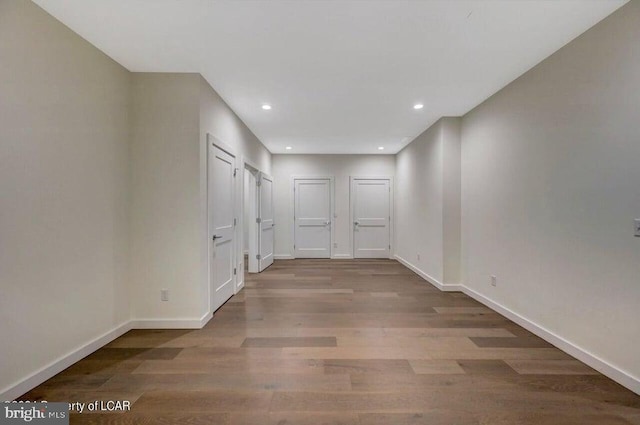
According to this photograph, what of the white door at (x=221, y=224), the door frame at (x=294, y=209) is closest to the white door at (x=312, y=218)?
the door frame at (x=294, y=209)

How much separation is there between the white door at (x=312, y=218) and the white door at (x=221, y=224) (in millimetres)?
2946

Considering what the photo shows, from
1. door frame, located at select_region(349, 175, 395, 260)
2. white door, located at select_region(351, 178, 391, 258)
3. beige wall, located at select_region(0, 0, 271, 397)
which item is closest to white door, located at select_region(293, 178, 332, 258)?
door frame, located at select_region(349, 175, 395, 260)

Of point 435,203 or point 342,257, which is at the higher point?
point 435,203

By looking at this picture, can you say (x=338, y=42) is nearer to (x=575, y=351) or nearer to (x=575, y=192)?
(x=575, y=192)

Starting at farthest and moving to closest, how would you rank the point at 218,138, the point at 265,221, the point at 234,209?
the point at 265,221, the point at 234,209, the point at 218,138

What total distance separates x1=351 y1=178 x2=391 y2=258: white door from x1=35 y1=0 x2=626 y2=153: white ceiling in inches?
128

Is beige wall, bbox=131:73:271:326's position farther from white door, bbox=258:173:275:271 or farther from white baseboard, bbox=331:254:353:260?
white baseboard, bbox=331:254:353:260

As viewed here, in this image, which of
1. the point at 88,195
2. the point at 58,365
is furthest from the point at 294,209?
the point at 58,365

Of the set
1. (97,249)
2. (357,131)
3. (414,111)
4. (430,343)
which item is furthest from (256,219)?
(430,343)

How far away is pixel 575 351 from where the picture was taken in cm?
212

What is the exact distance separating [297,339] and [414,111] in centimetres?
326

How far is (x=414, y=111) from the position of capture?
144 inches

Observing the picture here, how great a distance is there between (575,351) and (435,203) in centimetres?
241

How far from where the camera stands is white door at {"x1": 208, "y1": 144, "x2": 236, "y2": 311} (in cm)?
293
